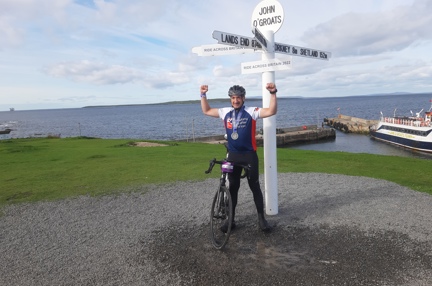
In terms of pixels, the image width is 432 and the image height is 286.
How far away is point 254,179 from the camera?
5328 mm

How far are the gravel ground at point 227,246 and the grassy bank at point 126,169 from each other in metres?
1.24

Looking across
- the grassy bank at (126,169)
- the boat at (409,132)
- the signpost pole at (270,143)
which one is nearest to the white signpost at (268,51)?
the signpost pole at (270,143)

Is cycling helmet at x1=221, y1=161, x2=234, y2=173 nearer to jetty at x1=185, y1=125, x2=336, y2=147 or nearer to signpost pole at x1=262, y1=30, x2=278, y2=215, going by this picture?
signpost pole at x1=262, y1=30, x2=278, y2=215

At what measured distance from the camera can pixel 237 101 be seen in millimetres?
5156

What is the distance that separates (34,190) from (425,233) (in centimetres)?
917

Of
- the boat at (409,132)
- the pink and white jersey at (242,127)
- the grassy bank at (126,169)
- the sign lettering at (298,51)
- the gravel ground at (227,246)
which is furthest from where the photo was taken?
the boat at (409,132)

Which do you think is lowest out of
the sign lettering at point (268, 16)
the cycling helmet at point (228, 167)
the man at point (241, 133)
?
the cycling helmet at point (228, 167)

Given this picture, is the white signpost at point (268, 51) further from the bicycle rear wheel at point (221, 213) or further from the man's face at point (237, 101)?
the bicycle rear wheel at point (221, 213)

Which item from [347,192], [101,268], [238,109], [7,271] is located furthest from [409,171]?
[7,271]

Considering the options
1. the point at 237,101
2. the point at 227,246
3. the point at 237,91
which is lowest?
the point at 227,246

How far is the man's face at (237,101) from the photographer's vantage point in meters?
5.16

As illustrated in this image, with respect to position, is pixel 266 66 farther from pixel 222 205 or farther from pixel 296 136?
pixel 296 136

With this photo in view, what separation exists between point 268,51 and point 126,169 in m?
7.72

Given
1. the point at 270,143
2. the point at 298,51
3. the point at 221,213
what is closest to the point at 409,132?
the point at 298,51
